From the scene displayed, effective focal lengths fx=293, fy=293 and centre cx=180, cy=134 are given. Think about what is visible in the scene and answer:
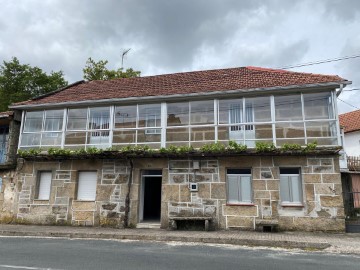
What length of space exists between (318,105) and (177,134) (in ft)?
18.7

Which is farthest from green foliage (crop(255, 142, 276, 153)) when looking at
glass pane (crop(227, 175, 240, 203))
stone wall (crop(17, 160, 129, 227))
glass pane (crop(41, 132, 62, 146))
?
glass pane (crop(41, 132, 62, 146))

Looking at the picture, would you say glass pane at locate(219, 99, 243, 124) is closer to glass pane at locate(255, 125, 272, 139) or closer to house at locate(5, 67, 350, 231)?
house at locate(5, 67, 350, 231)

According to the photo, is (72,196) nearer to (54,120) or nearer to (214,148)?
(54,120)

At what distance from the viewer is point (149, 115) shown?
13.0 metres

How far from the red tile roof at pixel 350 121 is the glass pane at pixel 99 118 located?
19.2m

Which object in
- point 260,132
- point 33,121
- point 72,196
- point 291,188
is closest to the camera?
point 291,188

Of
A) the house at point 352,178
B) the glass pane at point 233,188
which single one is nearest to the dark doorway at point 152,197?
the glass pane at point 233,188

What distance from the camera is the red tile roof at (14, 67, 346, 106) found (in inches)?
475

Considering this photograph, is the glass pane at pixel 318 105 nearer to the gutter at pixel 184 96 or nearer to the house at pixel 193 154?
the house at pixel 193 154

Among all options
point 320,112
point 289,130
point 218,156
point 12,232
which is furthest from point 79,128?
point 320,112

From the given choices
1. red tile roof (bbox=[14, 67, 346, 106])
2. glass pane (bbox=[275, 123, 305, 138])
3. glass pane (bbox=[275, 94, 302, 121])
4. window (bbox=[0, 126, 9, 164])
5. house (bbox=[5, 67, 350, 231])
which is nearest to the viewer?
house (bbox=[5, 67, 350, 231])

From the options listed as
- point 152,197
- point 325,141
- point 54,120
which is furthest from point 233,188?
point 54,120

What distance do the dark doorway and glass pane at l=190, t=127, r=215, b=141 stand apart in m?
3.25

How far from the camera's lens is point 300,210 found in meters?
10.5
